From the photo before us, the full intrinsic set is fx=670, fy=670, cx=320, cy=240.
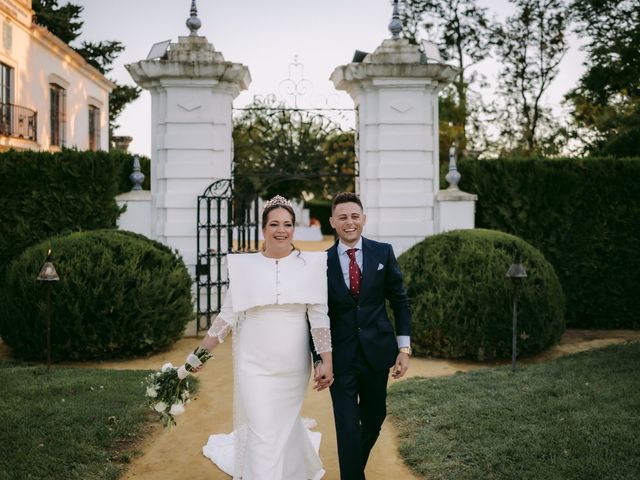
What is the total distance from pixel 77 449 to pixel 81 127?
64.5ft

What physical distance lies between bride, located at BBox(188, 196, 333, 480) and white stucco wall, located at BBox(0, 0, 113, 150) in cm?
1366

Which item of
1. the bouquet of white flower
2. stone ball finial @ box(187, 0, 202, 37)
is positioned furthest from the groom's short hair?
stone ball finial @ box(187, 0, 202, 37)

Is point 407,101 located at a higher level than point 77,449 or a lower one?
higher

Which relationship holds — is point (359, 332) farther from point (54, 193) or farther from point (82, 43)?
point (82, 43)

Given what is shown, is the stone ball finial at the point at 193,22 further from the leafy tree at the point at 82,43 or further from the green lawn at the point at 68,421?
the leafy tree at the point at 82,43

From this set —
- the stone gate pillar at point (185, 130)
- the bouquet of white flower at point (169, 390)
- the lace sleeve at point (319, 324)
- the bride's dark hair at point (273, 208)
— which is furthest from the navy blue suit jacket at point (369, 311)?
the stone gate pillar at point (185, 130)

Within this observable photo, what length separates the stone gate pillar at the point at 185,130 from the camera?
9.06 m

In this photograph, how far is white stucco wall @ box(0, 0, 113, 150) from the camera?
1742 cm

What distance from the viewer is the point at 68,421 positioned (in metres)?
5.16

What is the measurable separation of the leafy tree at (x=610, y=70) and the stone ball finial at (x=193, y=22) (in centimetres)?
1142

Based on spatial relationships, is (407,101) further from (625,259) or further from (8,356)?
(8,356)

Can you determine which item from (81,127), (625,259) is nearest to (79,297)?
(625,259)

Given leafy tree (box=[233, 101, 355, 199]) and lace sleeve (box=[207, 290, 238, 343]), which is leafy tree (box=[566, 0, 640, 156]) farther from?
lace sleeve (box=[207, 290, 238, 343])

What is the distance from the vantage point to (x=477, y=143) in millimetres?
26828
